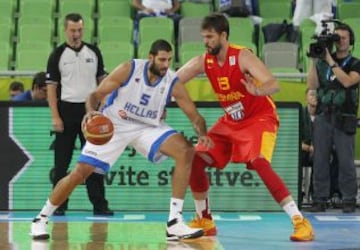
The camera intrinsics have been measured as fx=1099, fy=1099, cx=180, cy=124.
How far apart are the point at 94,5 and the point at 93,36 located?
1038mm

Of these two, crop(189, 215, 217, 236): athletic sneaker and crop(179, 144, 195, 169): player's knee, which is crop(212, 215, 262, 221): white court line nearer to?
crop(189, 215, 217, 236): athletic sneaker

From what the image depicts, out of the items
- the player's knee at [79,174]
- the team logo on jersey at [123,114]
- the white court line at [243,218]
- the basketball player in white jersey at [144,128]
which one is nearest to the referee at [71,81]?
the white court line at [243,218]

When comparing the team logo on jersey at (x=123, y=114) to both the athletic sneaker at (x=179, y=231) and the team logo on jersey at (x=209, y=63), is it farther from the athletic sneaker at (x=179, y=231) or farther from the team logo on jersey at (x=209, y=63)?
the athletic sneaker at (x=179, y=231)

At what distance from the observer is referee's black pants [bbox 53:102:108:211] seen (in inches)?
455

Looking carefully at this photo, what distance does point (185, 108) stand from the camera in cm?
969

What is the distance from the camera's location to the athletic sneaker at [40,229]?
30.9ft

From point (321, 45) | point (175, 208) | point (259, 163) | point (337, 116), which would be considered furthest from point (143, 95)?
point (337, 116)

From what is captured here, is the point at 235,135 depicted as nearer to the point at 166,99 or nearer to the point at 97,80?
the point at 166,99

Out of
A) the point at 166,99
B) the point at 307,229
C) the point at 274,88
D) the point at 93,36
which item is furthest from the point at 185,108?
the point at 93,36

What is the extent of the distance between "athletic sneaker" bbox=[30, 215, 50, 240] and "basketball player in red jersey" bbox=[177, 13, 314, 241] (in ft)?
4.60

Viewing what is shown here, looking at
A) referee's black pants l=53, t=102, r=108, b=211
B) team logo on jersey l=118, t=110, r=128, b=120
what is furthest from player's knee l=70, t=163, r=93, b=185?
referee's black pants l=53, t=102, r=108, b=211

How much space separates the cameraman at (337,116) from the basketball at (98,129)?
3.21 metres

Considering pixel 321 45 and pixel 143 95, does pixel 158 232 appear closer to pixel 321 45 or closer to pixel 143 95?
pixel 143 95

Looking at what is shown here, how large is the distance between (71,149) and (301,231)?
3231 mm
